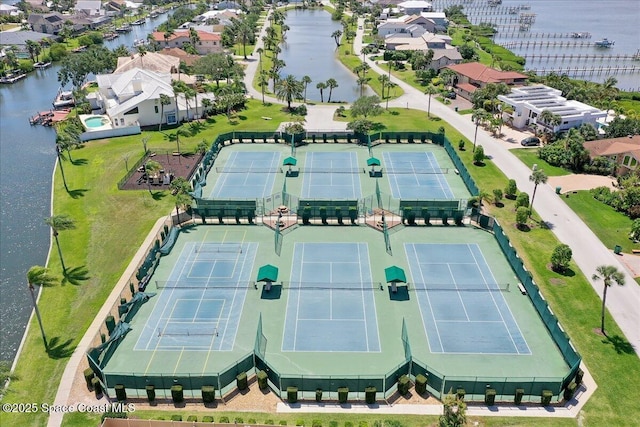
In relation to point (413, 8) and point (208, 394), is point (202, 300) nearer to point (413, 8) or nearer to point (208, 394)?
point (208, 394)

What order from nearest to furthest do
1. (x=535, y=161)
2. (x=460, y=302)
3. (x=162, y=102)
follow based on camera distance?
(x=460, y=302), (x=535, y=161), (x=162, y=102)

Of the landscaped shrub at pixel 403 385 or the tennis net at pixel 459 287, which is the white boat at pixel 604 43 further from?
the landscaped shrub at pixel 403 385

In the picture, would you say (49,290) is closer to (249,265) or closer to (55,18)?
(249,265)

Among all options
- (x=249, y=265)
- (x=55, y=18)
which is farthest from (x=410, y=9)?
(x=249, y=265)

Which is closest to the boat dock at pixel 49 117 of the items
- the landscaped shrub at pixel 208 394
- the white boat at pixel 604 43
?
the landscaped shrub at pixel 208 394

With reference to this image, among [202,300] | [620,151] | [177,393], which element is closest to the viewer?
[177,393]

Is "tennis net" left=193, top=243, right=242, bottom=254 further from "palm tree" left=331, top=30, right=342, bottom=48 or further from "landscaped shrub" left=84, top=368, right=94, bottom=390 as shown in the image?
"palm tree" left=331, top=30, right=342, bottom=48

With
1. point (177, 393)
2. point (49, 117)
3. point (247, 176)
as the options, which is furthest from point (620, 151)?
point (49, 117)
